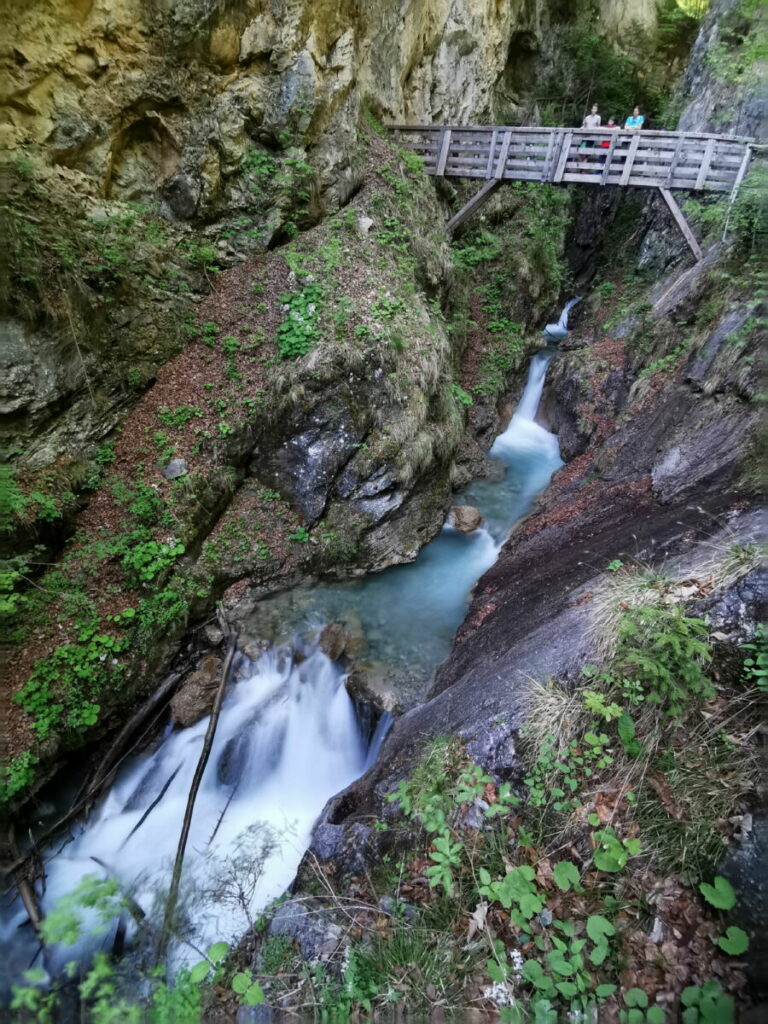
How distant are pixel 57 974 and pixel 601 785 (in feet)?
14.8

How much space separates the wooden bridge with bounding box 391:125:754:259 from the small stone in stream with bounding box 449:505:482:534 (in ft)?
24.8

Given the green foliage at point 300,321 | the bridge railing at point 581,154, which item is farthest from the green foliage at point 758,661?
the bridge railing at point 581,154

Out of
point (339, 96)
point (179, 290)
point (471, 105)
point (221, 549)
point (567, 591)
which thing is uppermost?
point (471, 105)

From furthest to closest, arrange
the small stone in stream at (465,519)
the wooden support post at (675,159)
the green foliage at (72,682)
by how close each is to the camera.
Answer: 1. the wooden support post at (675,159)
2. the small stone in stream at (465,519)
3. the green foliage at (72,682)

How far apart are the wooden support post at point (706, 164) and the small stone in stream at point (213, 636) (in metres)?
12.7

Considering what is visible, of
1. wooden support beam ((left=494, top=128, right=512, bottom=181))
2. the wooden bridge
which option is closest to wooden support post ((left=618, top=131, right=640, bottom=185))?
the wooden bridge

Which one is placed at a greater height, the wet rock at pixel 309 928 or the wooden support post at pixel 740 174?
the wooden support post at pixel 740 174

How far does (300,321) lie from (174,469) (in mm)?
3197

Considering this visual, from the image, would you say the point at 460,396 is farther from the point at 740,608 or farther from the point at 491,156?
the point at 740,608

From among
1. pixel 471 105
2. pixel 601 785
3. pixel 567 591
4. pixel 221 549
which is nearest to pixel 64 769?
pixel 221 549

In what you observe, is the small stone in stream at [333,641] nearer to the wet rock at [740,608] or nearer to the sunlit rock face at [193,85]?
the wet rock at [740,608]

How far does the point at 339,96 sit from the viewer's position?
9125 millimetres

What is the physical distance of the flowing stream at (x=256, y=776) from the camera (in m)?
4.52

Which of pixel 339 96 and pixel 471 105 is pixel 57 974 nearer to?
pixel 339 96
